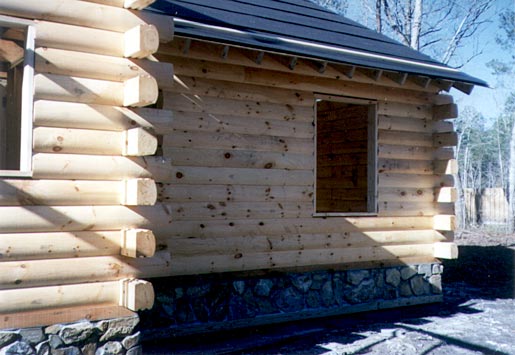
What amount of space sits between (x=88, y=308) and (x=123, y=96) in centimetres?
178

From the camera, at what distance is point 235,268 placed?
7078 millimetres

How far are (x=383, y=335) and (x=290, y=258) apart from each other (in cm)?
152

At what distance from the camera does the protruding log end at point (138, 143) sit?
15.5 ft

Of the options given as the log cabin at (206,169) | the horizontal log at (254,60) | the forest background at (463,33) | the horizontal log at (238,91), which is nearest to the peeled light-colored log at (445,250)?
the log cabin at (206,169)

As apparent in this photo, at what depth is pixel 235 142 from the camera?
715cm

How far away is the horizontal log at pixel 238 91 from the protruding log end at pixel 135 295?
105 inches

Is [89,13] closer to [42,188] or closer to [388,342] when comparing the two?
[42,188]

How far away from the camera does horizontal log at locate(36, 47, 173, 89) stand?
456 centimetres

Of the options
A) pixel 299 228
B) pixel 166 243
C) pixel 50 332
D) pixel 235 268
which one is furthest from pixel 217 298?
pixel 50 332

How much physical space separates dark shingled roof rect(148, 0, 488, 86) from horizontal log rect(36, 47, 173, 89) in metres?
1.15

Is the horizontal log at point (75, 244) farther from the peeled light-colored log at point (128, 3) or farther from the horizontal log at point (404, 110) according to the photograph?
the horizontal log at point (404, 110)

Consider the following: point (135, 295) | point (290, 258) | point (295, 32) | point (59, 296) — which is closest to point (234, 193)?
point (290, 258)

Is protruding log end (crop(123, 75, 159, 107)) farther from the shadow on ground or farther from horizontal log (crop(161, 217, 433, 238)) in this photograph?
the shadow on ground

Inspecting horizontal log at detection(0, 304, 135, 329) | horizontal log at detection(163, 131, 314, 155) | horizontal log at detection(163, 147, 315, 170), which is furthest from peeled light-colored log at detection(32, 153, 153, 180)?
horizontal log at detection(163, 131, 314, 155)
